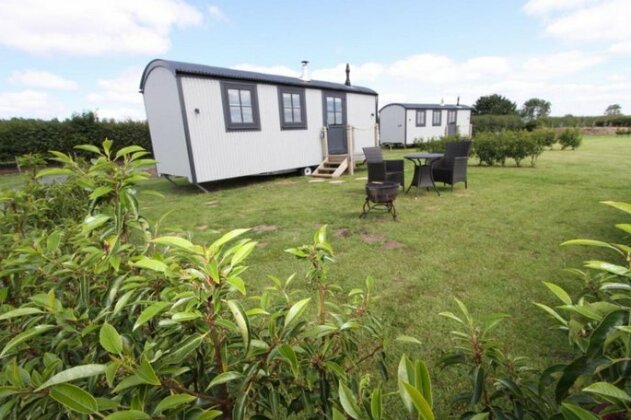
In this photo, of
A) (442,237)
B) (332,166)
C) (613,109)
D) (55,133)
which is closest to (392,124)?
(332,166)

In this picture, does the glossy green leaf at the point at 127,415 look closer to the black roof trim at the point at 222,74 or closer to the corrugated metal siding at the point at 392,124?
Result: the black roof trim at the point at 222,74

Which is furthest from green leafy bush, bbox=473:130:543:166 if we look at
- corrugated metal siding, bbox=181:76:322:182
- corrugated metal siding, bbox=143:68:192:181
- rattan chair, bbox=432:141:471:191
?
corrugated metal siding, bbox=143:68:192:181

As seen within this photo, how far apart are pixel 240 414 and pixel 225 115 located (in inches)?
332

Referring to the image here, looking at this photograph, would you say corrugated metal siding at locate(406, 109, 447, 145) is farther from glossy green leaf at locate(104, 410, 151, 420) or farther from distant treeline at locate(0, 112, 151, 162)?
glossy green leaf at locate(104, 410, 151, 420)

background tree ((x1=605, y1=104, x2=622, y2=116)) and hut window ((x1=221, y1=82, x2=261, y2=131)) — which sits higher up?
background tree ((x1=605, y1=104, x2=622, y2=116))

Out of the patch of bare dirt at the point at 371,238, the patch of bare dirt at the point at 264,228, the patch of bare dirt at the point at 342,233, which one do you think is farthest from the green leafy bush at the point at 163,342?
the patch of bare dirt at the point at 264,228

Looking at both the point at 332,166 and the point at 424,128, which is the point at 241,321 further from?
the point at 424,128

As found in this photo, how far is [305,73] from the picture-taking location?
32.6 feet

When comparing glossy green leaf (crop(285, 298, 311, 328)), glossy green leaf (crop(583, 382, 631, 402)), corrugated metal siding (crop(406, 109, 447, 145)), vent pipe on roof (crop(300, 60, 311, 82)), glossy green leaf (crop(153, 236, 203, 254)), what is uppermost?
vent pipe on roof (crop(300, 60, 311, 82))

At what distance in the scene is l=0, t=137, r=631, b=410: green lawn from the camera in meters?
2.40

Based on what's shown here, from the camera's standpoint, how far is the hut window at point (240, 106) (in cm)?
808

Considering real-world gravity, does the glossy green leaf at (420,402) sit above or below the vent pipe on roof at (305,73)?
below

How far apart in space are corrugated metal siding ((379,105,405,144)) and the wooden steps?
10.6 metres

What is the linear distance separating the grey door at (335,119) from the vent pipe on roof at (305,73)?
0.75 meters
